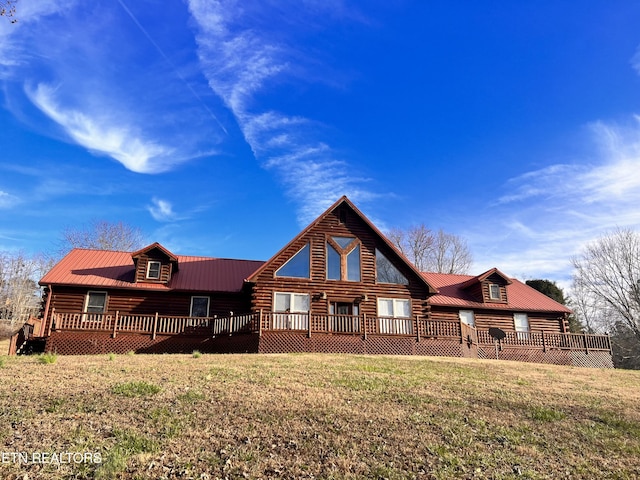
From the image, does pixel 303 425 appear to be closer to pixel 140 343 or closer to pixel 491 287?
pixel 140 343

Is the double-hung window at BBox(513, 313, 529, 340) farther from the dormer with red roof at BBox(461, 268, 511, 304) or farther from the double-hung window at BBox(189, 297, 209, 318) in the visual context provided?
the double-hung window at BBox(189, 297, 209, 318)

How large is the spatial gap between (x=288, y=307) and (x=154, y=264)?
7983 mm

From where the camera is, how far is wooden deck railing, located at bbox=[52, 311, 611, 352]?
20727mm

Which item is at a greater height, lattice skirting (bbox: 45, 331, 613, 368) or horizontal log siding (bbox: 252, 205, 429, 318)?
horizontal log siding (bbox: 252, 205, 429, 318)

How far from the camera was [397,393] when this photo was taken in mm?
10547

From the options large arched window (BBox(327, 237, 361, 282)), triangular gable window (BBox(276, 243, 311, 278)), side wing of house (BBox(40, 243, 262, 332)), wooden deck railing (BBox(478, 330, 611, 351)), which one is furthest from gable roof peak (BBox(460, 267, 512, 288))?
side wing of house (BBox(40, 243, 262, 332))

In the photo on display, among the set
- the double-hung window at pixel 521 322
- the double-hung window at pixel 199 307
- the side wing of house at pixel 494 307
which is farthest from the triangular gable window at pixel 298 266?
the double-hung window at pixel 521 322

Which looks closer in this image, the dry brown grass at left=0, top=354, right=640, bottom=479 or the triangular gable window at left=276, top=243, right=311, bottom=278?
the dry brown grass at left=0, top=354, right=640, bottom=479

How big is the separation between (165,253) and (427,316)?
47.8 ft

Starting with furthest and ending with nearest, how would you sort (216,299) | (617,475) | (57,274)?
(216,299) < (57,274) < (617,475)

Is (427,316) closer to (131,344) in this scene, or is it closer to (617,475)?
(131,344)

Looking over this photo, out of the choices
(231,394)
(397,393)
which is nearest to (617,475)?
(397,393)

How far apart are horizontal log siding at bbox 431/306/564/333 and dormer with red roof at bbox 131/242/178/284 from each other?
1580 centimetres

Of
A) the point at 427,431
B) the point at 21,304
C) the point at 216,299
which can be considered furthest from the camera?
the point at 21,304
